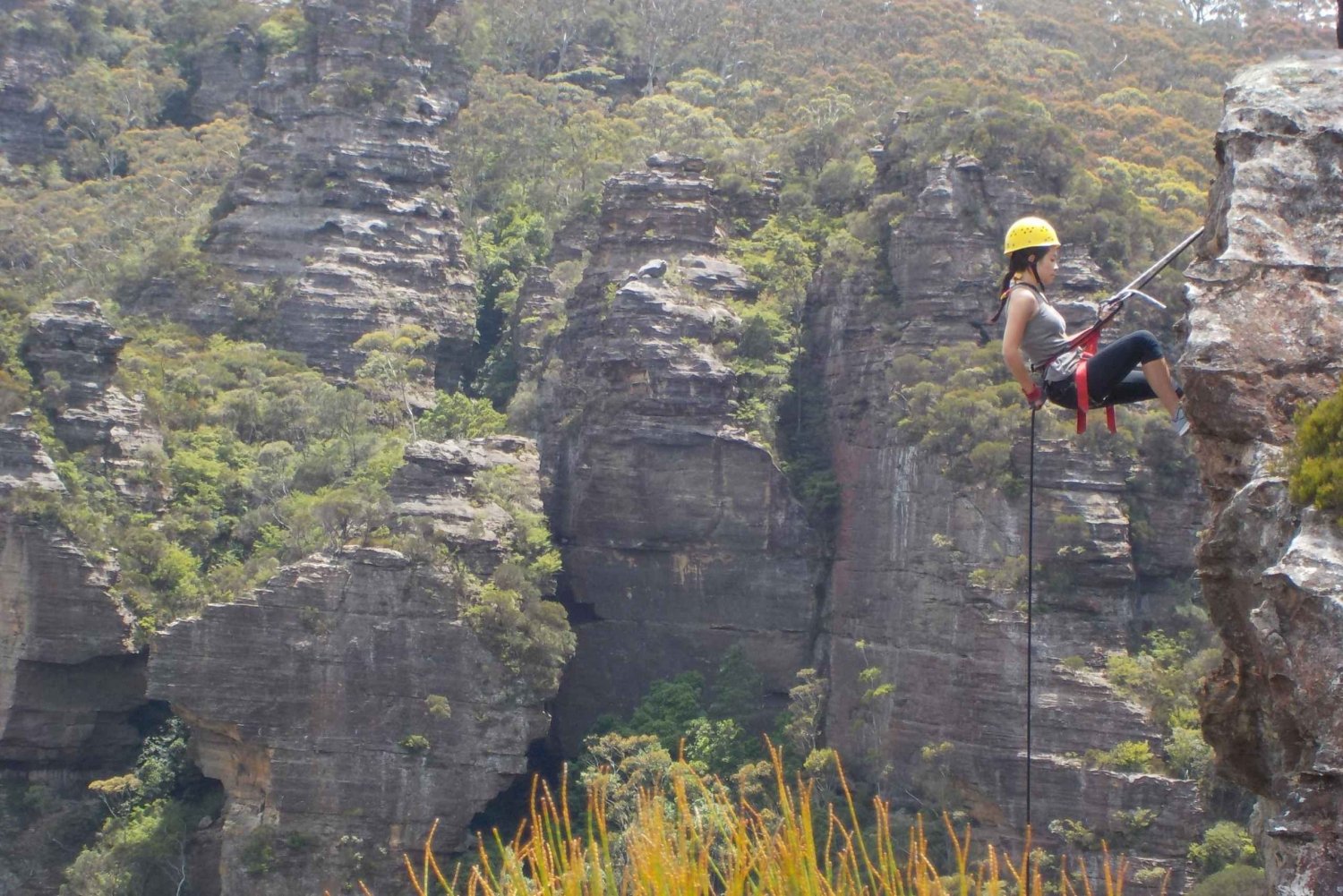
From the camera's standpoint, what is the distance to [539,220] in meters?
53.9

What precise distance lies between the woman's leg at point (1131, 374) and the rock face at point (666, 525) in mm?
29410

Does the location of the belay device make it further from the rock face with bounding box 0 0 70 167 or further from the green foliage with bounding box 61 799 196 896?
the rock face with bounding box 0 0 70 167

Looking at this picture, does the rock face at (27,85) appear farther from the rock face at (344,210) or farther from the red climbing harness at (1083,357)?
the red climbing harness at (1083,357)

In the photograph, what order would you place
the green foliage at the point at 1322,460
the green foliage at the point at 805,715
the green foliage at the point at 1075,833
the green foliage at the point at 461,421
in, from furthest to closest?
the green foliage at the point at 461,421 → the green foliage at the point at 805,715 → the green foliage at the point at 1075,833 → the green foliage at the point at 1322,460

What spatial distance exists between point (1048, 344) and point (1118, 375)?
39cm

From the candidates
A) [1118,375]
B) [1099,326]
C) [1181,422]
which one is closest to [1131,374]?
[1118,375]

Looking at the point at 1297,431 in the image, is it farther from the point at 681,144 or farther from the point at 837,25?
the point at 837,25

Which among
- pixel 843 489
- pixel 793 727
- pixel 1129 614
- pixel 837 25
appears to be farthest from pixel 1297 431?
pixel 837 25

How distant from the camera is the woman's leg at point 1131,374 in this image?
Answer: 8.75 metres

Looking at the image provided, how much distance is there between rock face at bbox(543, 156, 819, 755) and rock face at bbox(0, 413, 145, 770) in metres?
9.94

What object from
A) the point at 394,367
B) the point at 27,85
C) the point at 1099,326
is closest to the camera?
the point at 1099,326

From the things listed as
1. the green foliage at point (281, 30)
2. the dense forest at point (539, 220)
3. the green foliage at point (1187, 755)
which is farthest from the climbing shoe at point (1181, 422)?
the green foliage at point (281, 30)

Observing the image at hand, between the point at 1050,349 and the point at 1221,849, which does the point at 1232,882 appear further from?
the point at 1050,349

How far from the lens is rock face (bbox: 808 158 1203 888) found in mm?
30906
